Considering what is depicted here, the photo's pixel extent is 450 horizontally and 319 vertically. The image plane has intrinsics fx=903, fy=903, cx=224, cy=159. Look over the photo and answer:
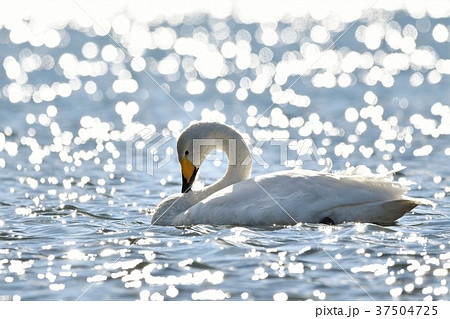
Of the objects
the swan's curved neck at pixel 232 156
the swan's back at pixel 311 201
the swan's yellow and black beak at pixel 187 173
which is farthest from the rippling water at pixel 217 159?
the swan's curved neck at pixel 232 156

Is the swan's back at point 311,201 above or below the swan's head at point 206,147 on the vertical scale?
below

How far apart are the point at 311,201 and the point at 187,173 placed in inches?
82.7

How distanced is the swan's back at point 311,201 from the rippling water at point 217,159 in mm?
186

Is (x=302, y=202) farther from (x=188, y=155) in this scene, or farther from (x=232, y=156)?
(x=188, y=155)

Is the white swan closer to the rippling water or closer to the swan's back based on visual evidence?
the swan's back

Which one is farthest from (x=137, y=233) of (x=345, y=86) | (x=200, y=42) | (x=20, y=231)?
(x=200, y=42)

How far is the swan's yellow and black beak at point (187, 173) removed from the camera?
1185 cm

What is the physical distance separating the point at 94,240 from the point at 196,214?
139cm

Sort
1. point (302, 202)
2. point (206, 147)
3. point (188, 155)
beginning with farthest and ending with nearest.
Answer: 1. point (206, 147)
2. point (188, 155)
3. point (302, 202)

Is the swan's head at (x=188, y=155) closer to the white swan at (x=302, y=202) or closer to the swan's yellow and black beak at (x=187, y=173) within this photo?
the swan's yellow and black beak at (x=187, y=173)

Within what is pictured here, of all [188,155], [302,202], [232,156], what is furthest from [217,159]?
[302,202]

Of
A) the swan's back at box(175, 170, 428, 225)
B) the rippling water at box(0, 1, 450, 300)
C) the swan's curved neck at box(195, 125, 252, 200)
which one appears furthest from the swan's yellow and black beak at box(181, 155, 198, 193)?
the swan's back at box(175, 170, 428, 225)

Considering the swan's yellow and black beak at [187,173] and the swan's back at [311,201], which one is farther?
the swan's yellow and black beak at [187,173]

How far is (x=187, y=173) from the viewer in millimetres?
11930
